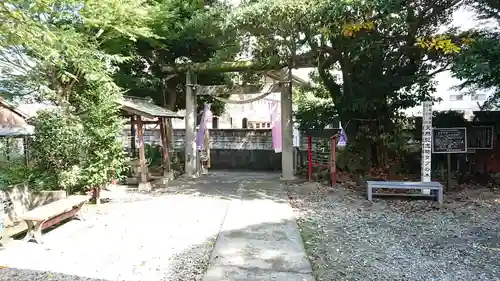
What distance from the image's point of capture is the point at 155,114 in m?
9.84

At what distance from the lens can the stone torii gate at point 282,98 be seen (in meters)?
11.1

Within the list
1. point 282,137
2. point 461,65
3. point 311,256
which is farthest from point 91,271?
point 282,137

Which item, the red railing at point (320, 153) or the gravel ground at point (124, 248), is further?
the red railing at point (320, 153)

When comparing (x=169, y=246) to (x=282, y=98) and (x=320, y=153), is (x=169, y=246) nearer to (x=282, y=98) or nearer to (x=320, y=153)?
(x=320, y=153)

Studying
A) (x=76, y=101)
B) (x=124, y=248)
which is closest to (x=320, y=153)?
(x=76, y=101)

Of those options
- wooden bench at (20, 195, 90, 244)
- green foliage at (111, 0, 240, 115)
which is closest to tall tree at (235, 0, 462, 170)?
green foliage at (111, 0, 240, 115)

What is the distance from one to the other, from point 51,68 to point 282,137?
6.82m

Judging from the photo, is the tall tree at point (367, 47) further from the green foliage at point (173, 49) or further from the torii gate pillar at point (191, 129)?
the torii gate pillar at point (191, 129)

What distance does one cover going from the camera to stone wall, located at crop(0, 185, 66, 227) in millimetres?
5887

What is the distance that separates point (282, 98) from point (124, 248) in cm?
770

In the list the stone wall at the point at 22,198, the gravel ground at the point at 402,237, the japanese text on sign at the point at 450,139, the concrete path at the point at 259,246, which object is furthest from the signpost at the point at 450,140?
the stone wall at the point at 22,198

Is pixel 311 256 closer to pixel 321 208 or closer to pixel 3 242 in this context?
pixel 321 208

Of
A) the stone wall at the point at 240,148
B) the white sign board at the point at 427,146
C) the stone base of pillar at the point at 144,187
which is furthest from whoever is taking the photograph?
the stone wall at the point at 240,148

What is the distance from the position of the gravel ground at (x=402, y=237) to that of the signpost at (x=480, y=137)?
1.90 m
